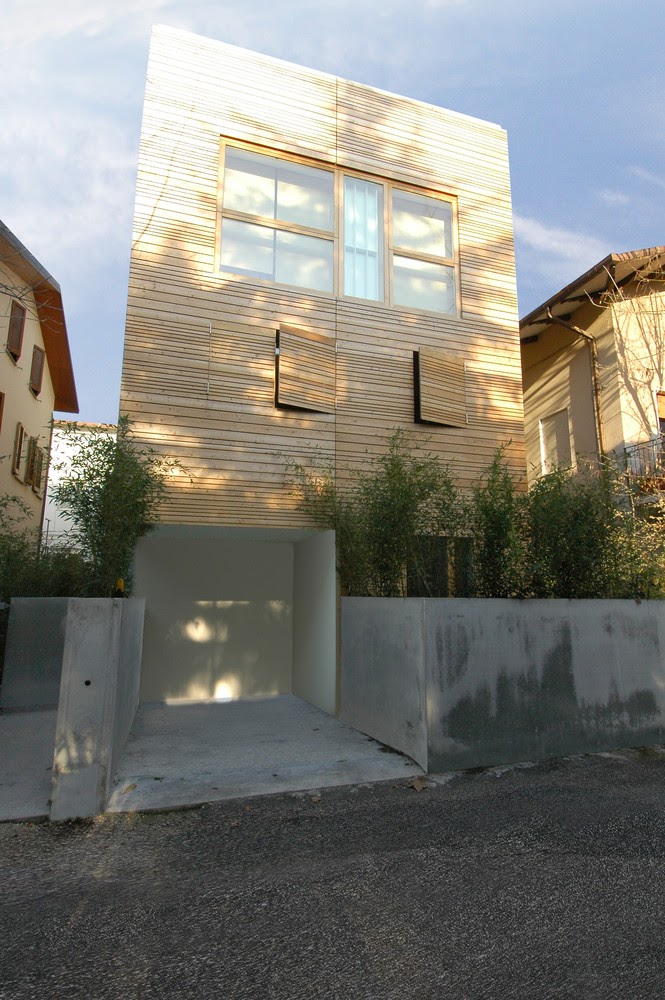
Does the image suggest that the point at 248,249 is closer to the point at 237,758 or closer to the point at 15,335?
the point at 237,758

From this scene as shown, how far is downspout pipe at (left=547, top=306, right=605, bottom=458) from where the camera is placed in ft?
34.1

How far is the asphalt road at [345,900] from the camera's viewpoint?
1.95 m

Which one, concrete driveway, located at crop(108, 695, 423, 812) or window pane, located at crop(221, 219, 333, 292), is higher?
window pane, located at crop(221, 219, 333, 292)

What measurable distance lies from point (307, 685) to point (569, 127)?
11.3 metres

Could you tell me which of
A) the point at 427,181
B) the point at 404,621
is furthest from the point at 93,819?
the point at 427,181

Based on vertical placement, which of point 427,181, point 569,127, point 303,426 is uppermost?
point 569,127

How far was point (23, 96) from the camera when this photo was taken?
4.38 meters

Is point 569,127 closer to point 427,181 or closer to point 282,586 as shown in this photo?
point 427,181

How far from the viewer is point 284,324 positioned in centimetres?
659

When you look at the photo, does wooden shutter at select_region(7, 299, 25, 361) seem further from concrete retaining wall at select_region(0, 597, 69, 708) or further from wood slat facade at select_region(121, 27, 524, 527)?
concrete retaining wall at select_region(0, 597, 69, 708)

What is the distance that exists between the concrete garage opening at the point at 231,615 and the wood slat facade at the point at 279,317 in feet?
3.69

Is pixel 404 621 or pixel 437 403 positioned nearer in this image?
pixel 404 621

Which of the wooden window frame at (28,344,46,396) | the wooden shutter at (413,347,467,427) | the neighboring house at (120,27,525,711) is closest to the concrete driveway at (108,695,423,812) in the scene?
the neighboring house at (120,27,525,711)

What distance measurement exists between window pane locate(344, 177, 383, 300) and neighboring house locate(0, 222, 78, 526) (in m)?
4.54
